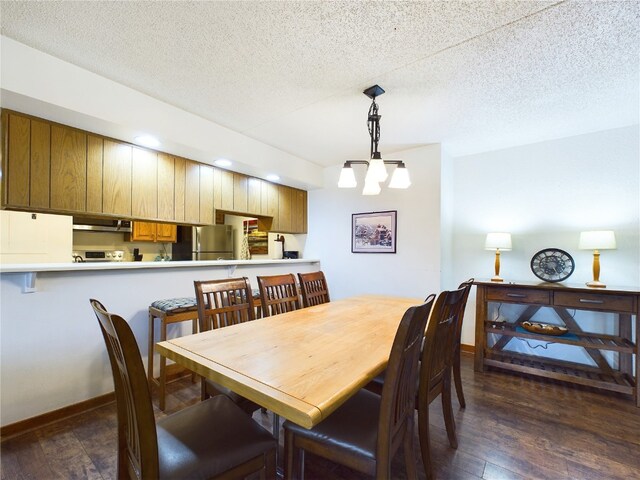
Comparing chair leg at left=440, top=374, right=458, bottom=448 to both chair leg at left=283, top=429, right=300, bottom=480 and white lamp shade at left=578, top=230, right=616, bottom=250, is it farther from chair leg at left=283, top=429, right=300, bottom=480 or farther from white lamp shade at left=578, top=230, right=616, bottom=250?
white lamp shade at left=578, top=230, right=616, bottom=250

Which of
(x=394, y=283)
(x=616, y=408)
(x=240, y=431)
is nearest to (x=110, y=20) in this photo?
(x=240, y=431)

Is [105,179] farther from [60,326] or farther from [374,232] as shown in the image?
[374,232]

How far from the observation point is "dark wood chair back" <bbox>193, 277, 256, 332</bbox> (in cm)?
169

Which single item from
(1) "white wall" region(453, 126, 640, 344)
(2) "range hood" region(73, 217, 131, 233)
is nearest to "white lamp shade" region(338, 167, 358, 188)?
(1) "white wall" region(453, 126, 640, 344)

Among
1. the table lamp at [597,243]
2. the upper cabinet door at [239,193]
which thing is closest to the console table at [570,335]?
the table lamp at [597,243]

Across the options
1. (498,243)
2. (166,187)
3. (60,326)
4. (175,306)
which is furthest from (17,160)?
(498,243)

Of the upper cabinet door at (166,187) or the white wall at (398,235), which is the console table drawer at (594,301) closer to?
the white wall at (398,235)

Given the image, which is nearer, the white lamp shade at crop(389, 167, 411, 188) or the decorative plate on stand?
the white lamp shade at crop(389, 167, 411, 188)

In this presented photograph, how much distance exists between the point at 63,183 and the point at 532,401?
3.89 metres

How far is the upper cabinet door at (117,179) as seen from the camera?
236cm

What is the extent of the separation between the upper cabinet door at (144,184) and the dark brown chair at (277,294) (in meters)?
1.35

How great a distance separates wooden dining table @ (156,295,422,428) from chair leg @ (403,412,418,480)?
0.34 metres

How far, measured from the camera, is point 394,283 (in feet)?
11.4

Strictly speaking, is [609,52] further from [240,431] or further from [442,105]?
[240,431]
